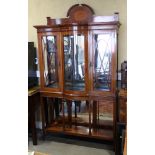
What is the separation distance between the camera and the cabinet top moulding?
291 centimetres

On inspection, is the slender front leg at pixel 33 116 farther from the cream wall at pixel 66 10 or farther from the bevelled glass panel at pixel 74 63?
the cream wall at pixel 66 10

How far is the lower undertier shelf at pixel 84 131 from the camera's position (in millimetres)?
3070

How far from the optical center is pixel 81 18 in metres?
3.12

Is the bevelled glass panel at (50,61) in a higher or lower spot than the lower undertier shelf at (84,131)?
higher

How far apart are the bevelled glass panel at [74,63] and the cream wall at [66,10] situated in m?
0.52

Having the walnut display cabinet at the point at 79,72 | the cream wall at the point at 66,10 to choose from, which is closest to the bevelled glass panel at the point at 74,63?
the walnut display cabinet at the point at 79,72

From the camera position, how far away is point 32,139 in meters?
3.31

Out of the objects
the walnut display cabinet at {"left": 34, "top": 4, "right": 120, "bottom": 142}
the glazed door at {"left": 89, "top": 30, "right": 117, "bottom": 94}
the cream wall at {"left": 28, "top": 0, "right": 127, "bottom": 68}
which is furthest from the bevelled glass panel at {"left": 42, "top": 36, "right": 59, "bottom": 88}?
the glazed door at {"left": 89, "top": 30, "right": 117, "bottom": 94}

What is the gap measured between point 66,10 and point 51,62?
0.82 meters

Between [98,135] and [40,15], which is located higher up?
[40,15]

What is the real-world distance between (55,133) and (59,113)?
12.8 inches

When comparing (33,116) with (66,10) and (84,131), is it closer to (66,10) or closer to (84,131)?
(84,131)
